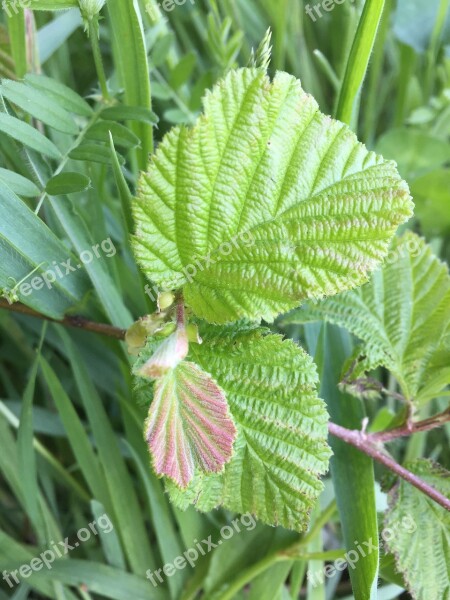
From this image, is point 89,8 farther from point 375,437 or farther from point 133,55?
point 375,437

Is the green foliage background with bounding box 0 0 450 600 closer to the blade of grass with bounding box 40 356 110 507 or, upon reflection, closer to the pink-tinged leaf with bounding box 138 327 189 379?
the blade of grass with bounding box 40 356 110 507

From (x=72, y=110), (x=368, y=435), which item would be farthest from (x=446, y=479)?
(x=72, y=110)

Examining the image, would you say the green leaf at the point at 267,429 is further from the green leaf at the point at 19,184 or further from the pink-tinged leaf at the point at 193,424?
the green leaf at the point at 19,184

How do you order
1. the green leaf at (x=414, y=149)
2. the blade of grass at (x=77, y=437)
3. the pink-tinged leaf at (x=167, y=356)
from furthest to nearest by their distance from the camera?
1. the green leaf at (x=414, y=149)
2. the blade of grass at (x=77, y=437)
3. the pink-tinged leaf at (x=167, y=356)

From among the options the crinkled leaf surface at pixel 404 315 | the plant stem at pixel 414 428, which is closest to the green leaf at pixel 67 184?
the crinkled leaf surface at pixel 404 315

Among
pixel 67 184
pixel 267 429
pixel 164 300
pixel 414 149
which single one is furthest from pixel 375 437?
pixel 414 149

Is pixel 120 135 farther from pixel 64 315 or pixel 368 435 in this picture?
pixel 368 435
